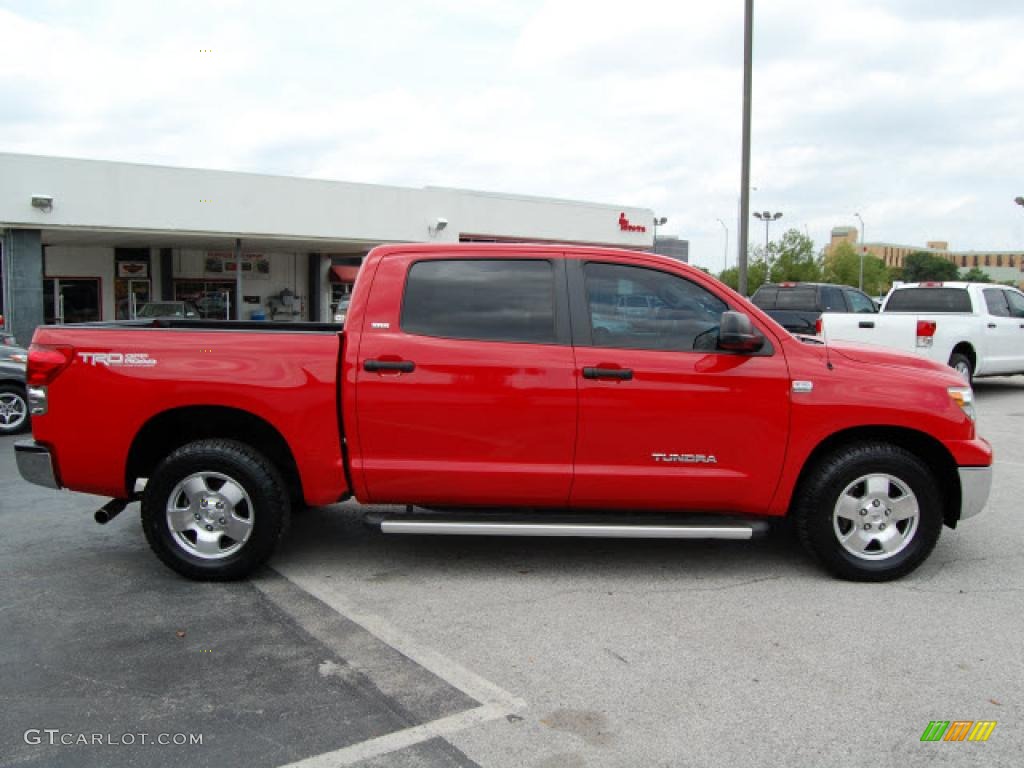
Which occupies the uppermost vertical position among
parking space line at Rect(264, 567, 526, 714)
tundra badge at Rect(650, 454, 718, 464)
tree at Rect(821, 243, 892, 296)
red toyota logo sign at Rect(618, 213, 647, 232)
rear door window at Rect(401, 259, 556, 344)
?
tree at Rect(821, 243, 892, 296)

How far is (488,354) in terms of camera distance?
16.0 ft

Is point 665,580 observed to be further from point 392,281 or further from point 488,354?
point 392,281

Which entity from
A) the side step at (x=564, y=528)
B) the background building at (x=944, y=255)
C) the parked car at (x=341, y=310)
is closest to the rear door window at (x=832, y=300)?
the parked car at (x=341, y=310)

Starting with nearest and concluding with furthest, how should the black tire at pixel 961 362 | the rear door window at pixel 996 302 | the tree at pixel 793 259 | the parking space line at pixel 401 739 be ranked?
the parking space line at pixel 401 739 < the black tire at pixel 961 362 < the rear door window at pixel 996 302 < the tree at pixel 793 259

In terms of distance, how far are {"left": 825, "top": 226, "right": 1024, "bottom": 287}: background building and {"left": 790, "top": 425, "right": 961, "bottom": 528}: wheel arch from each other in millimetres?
141813

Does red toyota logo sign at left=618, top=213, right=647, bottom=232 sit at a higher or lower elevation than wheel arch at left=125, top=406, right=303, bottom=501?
higher

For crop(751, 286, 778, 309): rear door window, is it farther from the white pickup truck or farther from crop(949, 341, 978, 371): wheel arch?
crop(949, 341, 978, 371): wheel arch

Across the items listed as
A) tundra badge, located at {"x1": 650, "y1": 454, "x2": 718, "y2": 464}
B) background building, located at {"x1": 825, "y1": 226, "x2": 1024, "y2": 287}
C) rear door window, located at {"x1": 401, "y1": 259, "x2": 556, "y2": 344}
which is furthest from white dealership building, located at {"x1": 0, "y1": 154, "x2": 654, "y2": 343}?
background building, located at {"x1": 825, "y1": 226, "x2": 1024, "y2": 287}

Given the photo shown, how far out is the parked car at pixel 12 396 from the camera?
1064 centimetres

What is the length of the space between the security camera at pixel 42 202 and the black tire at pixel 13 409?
41.7 feet

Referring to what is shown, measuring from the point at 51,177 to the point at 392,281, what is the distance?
2055cm

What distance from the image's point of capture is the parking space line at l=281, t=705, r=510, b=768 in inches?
123

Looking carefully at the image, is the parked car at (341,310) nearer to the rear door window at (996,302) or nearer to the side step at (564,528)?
the side step at (564,528)

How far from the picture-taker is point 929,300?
1426cm
